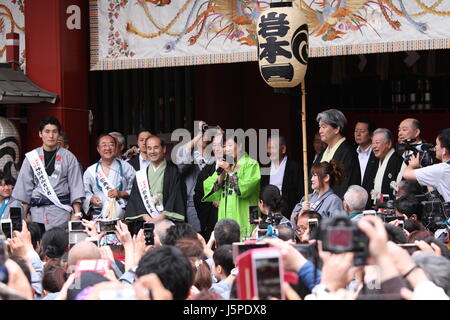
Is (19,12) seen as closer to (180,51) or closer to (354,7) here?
(180,51)

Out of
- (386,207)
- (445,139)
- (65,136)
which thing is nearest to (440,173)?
(445,139)

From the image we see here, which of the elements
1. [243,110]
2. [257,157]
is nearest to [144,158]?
[257,157]

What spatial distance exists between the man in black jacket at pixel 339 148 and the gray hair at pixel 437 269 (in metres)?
4.20

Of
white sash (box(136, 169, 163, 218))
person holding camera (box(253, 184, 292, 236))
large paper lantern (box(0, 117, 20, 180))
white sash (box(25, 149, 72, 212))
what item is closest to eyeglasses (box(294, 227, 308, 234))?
person holding camera (box(253, 184, 292, 236))

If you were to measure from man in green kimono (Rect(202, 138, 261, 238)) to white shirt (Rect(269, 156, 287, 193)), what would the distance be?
A: 579 mm

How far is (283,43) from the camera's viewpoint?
757 cm

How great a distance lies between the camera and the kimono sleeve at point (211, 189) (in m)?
8.12

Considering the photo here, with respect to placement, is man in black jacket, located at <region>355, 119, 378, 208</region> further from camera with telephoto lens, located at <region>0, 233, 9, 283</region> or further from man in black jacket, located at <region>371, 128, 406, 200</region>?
camera with telephoto lens, located at <region>0, 233, 9, 283</region>

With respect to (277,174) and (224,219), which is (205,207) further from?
(224,219)

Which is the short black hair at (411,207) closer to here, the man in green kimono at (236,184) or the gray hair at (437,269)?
the man in green kimono at (236,184)

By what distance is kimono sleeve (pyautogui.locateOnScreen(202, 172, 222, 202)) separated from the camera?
8125 millimetres

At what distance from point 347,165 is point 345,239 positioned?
16.9 feet

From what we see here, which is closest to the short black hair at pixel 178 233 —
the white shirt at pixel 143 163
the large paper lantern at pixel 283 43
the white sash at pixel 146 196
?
the large paper lantern at pixel 283 43

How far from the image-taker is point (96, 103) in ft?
36.0
